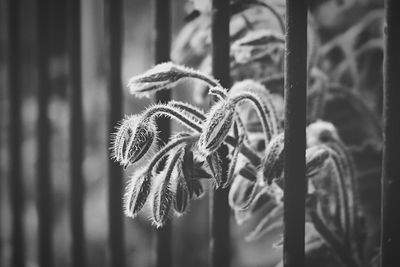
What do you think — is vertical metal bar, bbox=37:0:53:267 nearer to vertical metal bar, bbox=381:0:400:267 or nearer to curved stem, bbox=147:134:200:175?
curved stem, bbox=147:134:200:175

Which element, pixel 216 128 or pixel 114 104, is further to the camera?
pixel 114 104

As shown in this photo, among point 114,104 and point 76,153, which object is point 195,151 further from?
point 76,153

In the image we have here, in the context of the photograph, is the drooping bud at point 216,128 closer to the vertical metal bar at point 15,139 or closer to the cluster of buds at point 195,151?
the cluster of buds at point 195,151

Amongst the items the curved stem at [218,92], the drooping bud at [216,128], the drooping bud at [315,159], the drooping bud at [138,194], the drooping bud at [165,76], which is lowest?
the drooping bud at [138,194]

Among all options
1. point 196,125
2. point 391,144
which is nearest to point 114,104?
point 196,125

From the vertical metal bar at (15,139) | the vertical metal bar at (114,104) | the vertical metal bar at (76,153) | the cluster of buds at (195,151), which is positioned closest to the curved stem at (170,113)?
the cluster of buds at (195,151)

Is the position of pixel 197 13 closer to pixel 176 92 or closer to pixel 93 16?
pixel 176 92

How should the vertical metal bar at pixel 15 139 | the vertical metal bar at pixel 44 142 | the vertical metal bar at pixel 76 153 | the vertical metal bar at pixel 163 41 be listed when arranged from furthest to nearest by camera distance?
1. the vertical metal bar at pixel 15 139
2. the vertical metal bar at pixel 44 142
3. the vertical metal bar at pixel 76 153
4. the vertical metal bar at pixel 163 41
